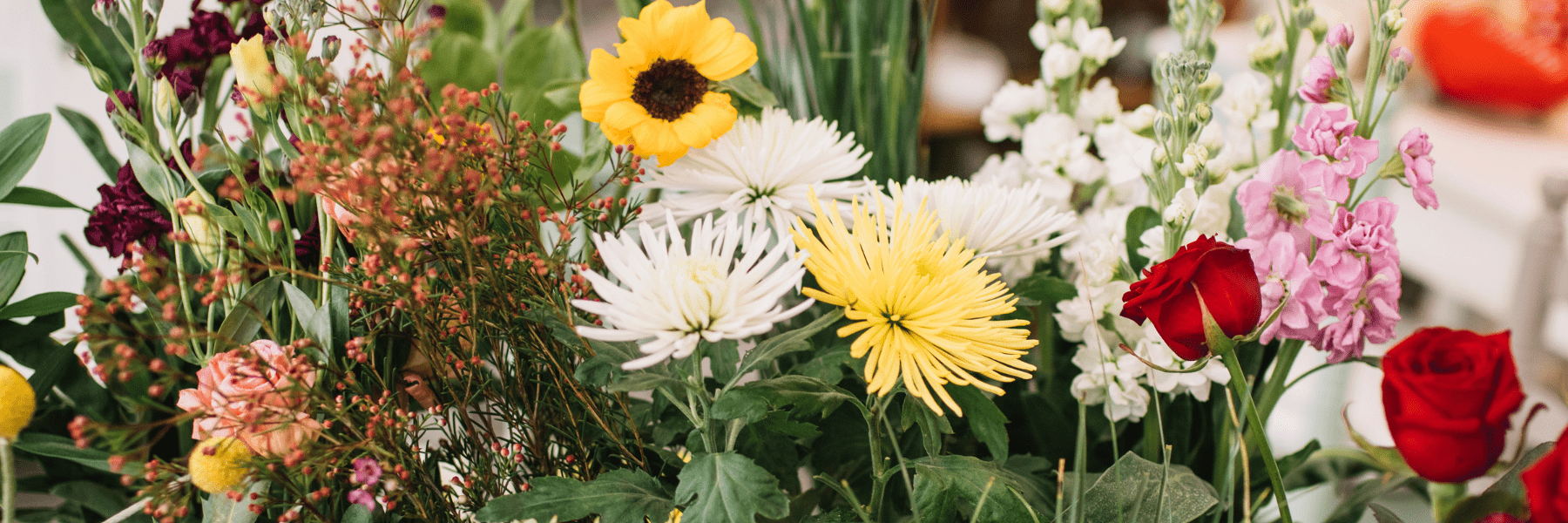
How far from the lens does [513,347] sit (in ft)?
1.29

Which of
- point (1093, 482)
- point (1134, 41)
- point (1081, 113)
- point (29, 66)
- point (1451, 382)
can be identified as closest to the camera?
point (1451, 382)

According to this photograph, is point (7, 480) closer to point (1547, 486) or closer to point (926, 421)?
point (926, 421)

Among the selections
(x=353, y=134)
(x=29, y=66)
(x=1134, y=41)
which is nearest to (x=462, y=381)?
(x=353, y=134)

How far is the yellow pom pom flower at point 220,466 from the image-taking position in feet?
1.10

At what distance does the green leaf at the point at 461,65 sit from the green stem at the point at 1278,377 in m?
0.51

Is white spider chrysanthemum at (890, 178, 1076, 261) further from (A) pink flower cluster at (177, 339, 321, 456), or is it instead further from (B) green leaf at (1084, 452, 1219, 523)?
(A) pink flower cluster at (177, 339, 321, 456)

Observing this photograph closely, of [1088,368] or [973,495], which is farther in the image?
[1088,368]

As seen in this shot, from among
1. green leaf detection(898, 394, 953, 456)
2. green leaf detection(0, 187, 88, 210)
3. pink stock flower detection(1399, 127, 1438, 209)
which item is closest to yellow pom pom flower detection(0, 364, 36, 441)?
green leaf detection(0, 187, 88, 210)

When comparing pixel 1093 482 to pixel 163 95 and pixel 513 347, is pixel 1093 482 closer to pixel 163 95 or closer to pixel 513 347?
pixel 513 347

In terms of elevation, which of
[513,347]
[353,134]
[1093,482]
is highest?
[353,134]

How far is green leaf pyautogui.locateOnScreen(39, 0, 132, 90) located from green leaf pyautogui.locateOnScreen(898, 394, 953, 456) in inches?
17.3

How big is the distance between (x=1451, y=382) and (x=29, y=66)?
1.04 metres

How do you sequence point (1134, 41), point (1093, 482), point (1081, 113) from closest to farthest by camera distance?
point (1093, 482)
point (1081, 113)
point (1134, 41)

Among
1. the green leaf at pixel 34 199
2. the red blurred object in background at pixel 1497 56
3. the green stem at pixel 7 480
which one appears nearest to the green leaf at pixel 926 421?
the green stem at pixel 7 480
